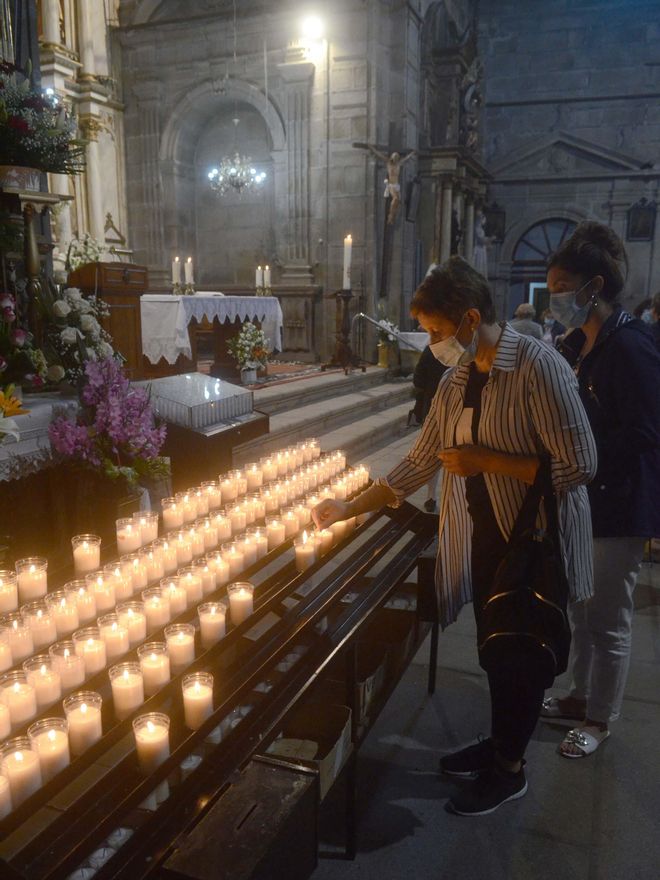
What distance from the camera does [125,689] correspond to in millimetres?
1839

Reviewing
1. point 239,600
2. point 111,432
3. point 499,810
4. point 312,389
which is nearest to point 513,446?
point 239,600

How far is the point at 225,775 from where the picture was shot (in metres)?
1.57

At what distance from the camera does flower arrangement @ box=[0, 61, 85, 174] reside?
3.83m

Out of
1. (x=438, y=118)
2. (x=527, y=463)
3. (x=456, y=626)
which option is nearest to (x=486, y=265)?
(x=438, y=118)

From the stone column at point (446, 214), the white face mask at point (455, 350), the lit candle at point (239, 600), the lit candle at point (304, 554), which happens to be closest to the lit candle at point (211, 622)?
the lit candle at point (239, 600)

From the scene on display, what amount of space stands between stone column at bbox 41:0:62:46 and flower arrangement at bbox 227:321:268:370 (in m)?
5.40

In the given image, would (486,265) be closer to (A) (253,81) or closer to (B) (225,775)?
(A) (253,81)

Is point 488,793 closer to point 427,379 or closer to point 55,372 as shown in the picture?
point 55,372

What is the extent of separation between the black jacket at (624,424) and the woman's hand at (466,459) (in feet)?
2.14

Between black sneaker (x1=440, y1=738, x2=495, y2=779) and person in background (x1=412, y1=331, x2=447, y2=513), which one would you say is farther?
person in background (x1=412, y1=331, x2=447, y2=513)

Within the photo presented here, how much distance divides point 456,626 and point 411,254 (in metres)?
10.7

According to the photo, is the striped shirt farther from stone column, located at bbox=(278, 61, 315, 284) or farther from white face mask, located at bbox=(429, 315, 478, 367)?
stone column, located at bbox=(278, 61, 315, 284)

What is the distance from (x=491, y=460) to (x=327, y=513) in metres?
0.71

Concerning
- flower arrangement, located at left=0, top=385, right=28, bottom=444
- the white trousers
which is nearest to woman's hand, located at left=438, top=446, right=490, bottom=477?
the white trousers
